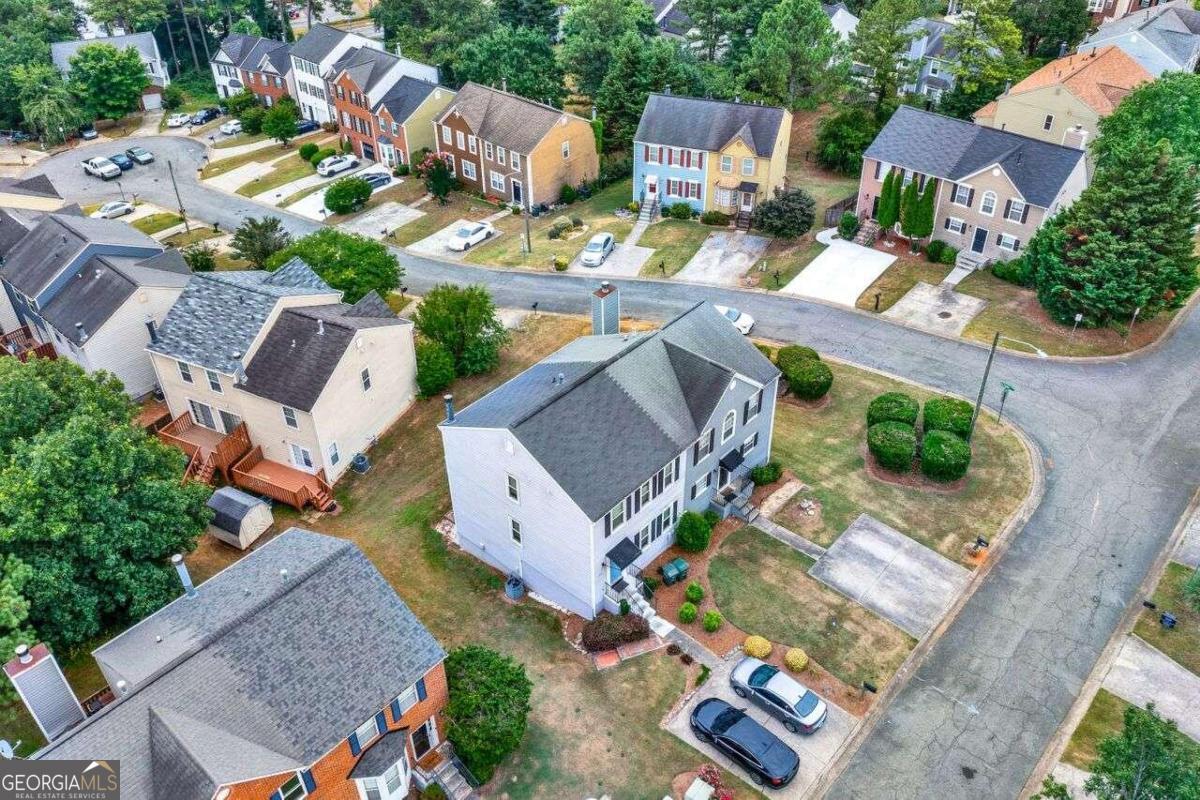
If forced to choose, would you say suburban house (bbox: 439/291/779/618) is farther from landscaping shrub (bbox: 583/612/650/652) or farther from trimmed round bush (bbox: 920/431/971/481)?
trimmed round bush (bbox: 920/431/971/481)

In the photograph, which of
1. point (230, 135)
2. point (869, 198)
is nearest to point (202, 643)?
point (869, 198)

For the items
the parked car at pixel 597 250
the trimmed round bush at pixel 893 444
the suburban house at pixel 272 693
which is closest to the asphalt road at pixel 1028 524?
the parked car at pixel 597 250

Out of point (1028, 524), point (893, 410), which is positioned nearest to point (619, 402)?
point (893, 410)

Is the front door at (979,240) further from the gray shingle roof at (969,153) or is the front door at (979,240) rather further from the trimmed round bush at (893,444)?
the trimmed round bush at (893,444)

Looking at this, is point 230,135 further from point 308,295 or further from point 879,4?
point 879,4

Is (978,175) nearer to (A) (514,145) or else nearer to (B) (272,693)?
(A) (514,145)

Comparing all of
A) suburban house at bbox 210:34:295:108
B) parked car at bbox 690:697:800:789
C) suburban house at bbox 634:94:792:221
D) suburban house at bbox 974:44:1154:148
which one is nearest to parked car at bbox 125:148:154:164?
suburban house at bbox 210:34:295:108

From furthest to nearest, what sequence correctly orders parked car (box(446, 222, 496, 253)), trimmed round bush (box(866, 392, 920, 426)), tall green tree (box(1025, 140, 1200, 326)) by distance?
parked car (box(446, 222, 496, 253)) < tall green tree (box(1025, 140, 1200, 326)) < trimmed round bush (box(866, 392, 920, 426))
